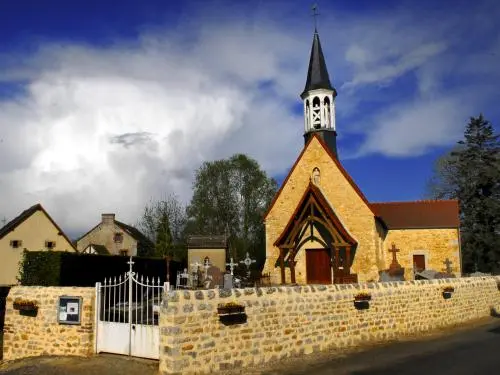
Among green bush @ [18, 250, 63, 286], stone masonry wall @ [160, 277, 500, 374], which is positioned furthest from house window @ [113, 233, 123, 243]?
stone masonry wall @ [160, 277, 500, 374]

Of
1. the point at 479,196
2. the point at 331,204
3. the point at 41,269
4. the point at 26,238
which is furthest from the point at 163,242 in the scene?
the point at 479,196

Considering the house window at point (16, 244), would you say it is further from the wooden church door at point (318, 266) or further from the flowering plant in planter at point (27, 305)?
the flowering plant in planter at point (27, 305)

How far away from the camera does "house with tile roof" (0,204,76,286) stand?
30922 millimetres

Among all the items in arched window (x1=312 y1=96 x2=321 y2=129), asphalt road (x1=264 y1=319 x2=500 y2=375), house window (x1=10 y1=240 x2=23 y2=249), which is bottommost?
asphalt road (x1=264 y1=319 x2=500 y2=375)

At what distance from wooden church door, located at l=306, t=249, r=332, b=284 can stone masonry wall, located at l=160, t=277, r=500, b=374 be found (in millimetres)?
9443

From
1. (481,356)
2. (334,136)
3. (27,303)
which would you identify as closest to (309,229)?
(334,136)

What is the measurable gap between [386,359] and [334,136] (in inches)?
762

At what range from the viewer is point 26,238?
3234 centimetres

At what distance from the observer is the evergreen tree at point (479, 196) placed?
106ft

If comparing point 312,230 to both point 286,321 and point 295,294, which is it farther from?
point 286,321

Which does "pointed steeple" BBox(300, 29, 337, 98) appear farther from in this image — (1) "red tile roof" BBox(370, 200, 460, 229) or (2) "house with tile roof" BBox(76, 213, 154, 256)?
(2) "house with tile roof" BBox(76, 213, 154, 256)

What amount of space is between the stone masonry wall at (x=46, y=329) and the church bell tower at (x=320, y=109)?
19.6 meters

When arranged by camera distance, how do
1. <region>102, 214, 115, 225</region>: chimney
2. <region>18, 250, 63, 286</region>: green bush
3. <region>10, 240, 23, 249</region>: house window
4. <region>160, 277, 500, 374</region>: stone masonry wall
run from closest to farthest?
<region>160, 277, 500, 374</region>: stone masonry wall → <region>18, 250, 63, 286</region>: green bush → <region>10, 240, 23, 249</region>: house window → <region>102, 214, 115, 225</region>: chimney

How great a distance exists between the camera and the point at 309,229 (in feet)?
83.8
